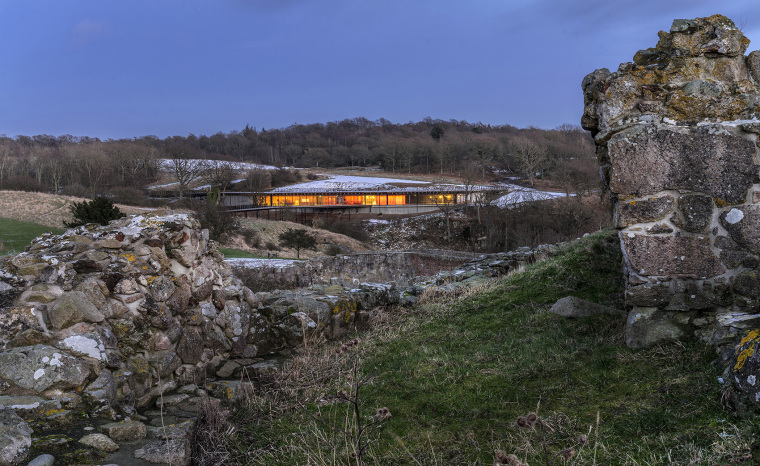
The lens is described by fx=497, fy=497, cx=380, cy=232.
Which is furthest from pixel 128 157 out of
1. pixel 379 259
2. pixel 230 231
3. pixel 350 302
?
pixel 350 302

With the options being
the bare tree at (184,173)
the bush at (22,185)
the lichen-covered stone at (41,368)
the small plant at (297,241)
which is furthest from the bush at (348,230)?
the lichen-covered stone at (41,368)

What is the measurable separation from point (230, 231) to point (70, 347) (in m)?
30.5

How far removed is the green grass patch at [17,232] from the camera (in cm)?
2395

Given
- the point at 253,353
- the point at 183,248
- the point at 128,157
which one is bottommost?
the point at 253,353

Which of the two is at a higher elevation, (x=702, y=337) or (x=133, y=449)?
(x=702, y=337)

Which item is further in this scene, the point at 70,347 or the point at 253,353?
the point at 253,353

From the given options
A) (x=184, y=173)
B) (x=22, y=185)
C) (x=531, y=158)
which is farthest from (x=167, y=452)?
(x=531, y=158)

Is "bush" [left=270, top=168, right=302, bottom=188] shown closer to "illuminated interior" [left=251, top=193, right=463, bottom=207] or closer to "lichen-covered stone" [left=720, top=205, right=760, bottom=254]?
"illuminated interior" [left=251, top=193, right=463, bottom=207]

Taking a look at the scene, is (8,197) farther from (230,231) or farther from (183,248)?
(183,248)

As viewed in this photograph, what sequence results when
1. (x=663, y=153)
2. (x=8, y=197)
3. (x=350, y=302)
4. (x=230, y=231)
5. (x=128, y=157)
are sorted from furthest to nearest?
(x=128, y=157), (x=8, y=197), (x=230, y=231), (x=350, y=302), (x=663, y=153)

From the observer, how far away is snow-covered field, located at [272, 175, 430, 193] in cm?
7121

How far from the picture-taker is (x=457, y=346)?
19.9 ft

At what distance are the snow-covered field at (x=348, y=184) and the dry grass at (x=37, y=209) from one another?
33.4 meters

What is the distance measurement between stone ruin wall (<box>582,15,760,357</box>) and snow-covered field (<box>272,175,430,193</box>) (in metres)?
64.6
